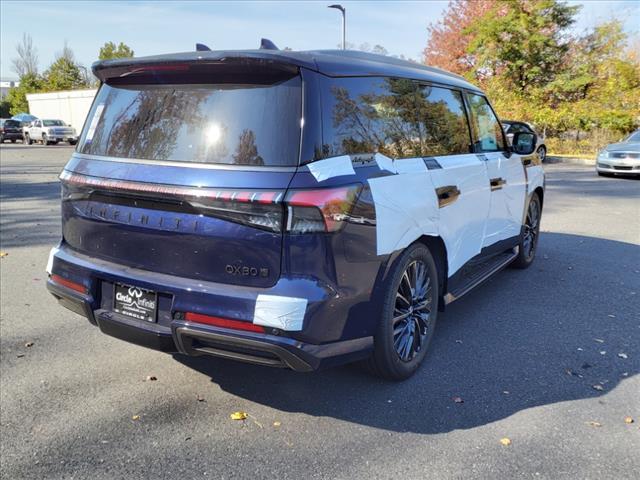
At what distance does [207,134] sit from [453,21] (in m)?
30.8

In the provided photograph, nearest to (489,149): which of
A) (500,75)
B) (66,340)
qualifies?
(66,340)

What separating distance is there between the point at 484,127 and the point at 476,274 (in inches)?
49.8

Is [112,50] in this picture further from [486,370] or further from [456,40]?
[486,370]

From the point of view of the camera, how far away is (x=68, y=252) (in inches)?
130

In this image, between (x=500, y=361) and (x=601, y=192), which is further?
(x=601, y=192)

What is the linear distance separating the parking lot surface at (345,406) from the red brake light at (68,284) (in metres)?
0.66

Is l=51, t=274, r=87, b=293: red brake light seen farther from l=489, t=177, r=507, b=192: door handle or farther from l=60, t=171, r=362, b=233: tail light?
l=489, t=177, r=507, b=192: door handle

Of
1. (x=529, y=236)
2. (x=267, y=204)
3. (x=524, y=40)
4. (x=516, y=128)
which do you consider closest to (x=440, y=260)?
(x=267, y=204)

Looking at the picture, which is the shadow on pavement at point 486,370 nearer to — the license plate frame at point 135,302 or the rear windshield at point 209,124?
the license plate frame at point 135,302

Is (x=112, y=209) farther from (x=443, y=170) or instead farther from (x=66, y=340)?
(x=443, y=170)

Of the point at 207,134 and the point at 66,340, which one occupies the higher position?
the point at 207,134

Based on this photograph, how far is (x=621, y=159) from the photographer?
14555 millimetres

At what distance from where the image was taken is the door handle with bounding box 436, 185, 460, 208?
11.7 ft

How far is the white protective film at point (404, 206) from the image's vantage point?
295 centimetres
